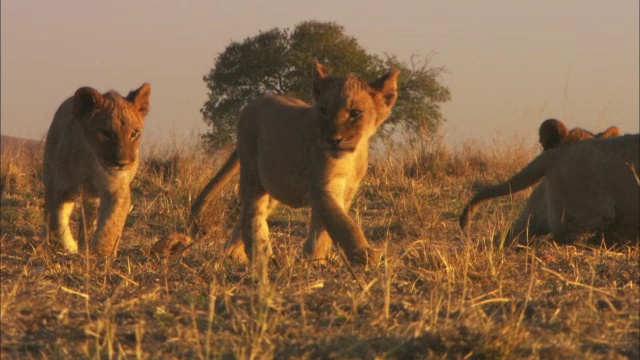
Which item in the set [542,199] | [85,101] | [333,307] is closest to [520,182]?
[542,199]

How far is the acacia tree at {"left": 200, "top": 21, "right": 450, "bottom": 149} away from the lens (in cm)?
2364

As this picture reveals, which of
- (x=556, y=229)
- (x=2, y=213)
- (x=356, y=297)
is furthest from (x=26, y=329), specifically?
(x=2, y=213)

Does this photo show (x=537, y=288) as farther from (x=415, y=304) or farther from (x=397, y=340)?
(x=397, y=340)

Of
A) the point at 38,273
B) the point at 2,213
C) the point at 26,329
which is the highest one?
the point at 26,329

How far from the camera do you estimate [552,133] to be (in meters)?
7.16

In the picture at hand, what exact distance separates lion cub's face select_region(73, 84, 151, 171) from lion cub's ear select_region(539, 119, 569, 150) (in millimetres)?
2519

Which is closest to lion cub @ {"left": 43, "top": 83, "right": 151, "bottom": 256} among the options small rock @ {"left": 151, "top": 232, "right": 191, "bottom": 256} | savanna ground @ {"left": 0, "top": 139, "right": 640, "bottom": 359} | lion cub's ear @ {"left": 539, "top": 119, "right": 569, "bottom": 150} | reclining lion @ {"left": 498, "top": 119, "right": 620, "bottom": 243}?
small rock @ {"left": 151, "top": 232, "right": 191, "bottom": 256}

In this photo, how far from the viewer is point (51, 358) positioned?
396 centimetres

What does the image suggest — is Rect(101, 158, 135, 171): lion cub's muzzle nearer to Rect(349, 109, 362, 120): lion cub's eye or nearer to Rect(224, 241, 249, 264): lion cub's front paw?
Rect(224, 241, 249, 264): lion cub's front paw

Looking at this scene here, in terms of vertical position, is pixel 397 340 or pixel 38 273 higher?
pixel 397 340

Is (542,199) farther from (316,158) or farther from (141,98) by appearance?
(141,98)

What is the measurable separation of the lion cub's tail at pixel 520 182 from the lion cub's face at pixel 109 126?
6.89ft

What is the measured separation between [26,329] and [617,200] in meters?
3.54

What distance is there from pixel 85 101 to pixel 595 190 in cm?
319
